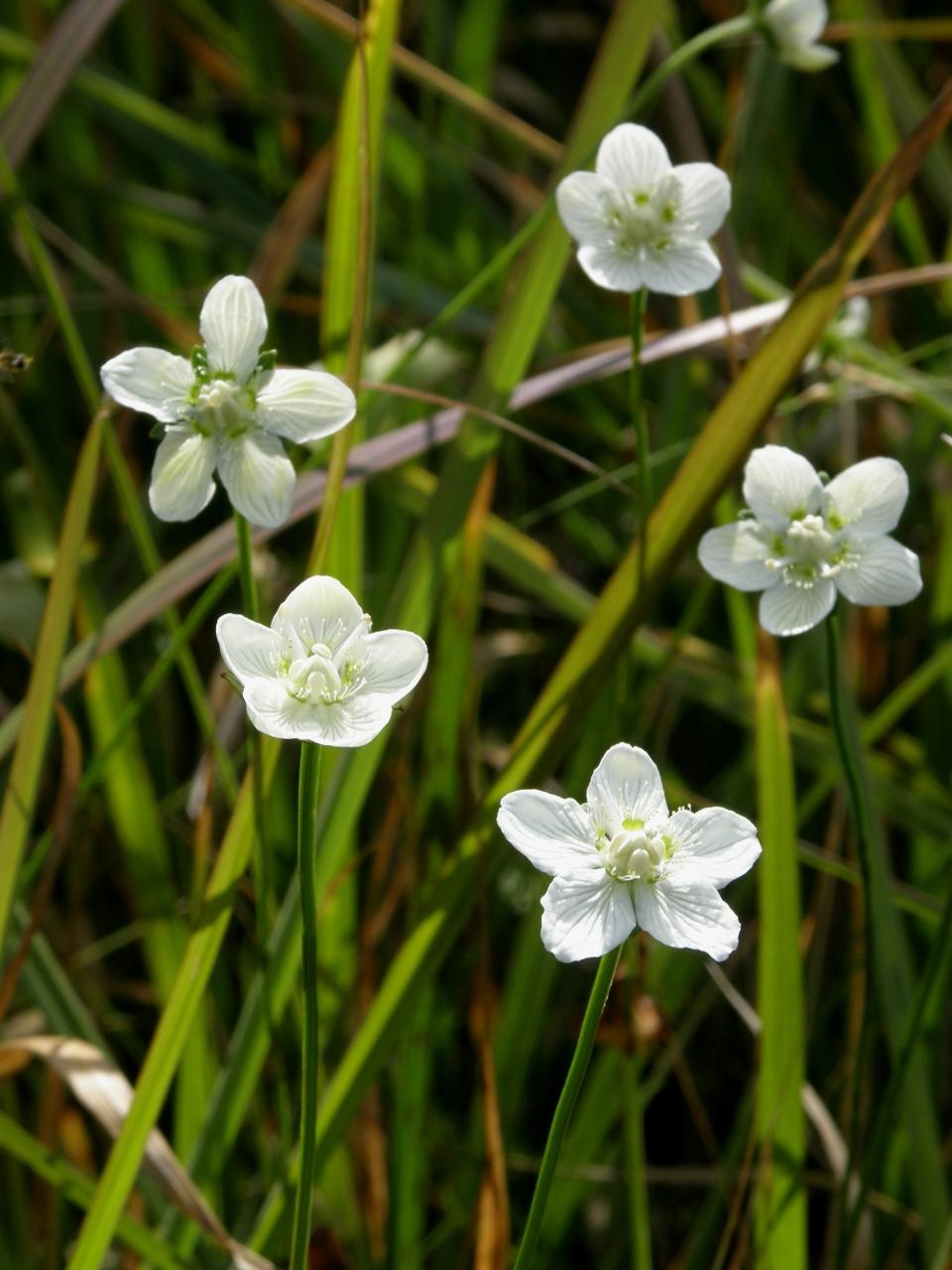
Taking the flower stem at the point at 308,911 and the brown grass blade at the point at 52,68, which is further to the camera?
the brown grass blade at the point at 52,68

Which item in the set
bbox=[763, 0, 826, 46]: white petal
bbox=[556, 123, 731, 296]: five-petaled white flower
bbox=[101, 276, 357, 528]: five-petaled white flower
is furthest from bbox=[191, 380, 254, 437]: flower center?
bbox=[763, 0, 826, 46]: white petal

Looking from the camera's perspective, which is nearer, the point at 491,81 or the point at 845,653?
the point at 845,653

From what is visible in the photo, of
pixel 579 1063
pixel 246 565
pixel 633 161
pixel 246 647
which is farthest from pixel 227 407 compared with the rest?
pixel 579 1063

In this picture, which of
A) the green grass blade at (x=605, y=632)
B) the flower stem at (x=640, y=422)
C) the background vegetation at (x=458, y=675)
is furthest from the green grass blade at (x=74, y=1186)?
the flower stem at (x=640, y=422)

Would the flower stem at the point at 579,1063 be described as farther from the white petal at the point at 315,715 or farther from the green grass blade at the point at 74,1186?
the green grass blade at the point at 74,1186

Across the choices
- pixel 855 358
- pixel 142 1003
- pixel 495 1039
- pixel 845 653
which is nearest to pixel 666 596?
pixel 845 653

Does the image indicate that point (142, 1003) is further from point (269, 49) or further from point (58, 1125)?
point (269, 49)
